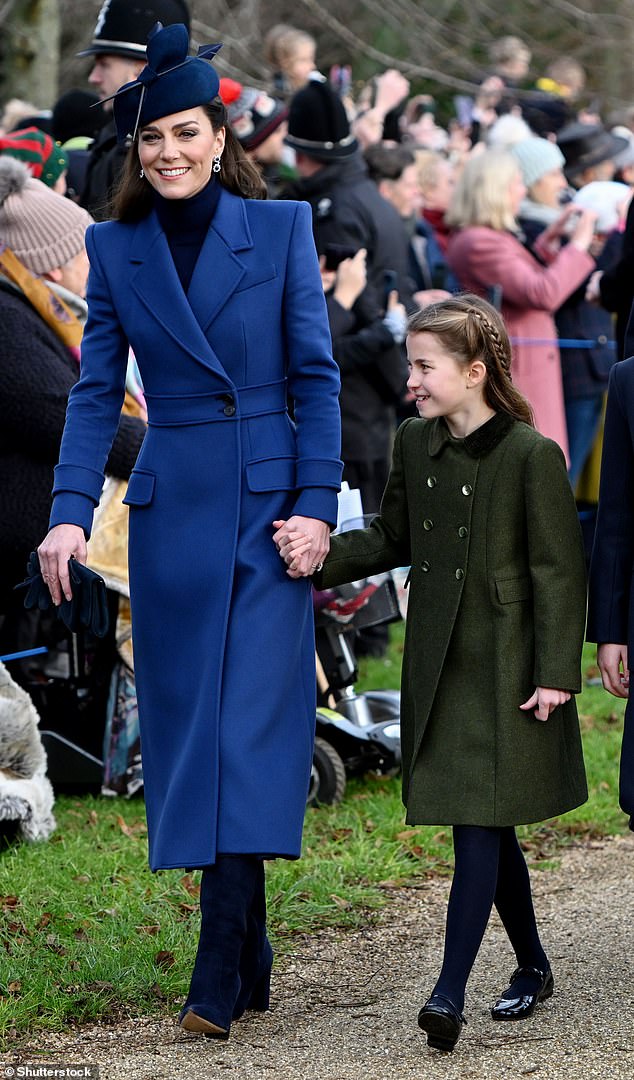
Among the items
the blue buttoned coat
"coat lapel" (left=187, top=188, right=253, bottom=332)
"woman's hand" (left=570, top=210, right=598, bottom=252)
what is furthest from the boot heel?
"woman's hand" (left=570, top=210, right=598, bottom=252)

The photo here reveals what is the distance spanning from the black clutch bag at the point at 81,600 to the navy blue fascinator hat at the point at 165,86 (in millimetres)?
1011

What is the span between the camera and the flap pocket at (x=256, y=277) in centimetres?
396

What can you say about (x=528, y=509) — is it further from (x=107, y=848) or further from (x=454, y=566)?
(x=107, y=848)

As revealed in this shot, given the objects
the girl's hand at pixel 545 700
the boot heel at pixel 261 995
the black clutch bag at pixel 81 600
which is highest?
the black clutch bag at pixel 81 600

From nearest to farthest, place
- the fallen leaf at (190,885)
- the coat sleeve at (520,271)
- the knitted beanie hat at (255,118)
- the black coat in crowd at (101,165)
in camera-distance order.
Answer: the fallen leaf at (190,885), the black coat in crowd at (101,165), the knitted beanie hat at (255,118), the coat sleeve at (520,271)

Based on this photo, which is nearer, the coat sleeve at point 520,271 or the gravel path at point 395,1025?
the gravel path at point 395,1025

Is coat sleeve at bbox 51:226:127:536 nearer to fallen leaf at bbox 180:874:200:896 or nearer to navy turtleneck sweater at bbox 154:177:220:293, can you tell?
navy turtleneck sweater at bbox 154:177:220:293

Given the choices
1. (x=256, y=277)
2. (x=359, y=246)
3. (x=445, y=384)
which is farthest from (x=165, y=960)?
(x=359, y=246)

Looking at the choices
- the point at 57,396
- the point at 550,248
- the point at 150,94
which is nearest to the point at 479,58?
the point at 550,248

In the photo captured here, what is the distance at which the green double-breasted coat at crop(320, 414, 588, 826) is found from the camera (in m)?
3.90

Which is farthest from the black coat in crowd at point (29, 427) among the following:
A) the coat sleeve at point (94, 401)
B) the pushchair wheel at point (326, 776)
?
the coat sleeve at point (94, 401)

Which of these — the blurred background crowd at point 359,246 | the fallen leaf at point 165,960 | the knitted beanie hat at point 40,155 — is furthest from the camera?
the knitted beanie hat at point 40,155

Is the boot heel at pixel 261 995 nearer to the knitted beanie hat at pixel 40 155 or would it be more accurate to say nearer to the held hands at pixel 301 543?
the held hands at pixel 301 543

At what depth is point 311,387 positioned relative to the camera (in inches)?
157
